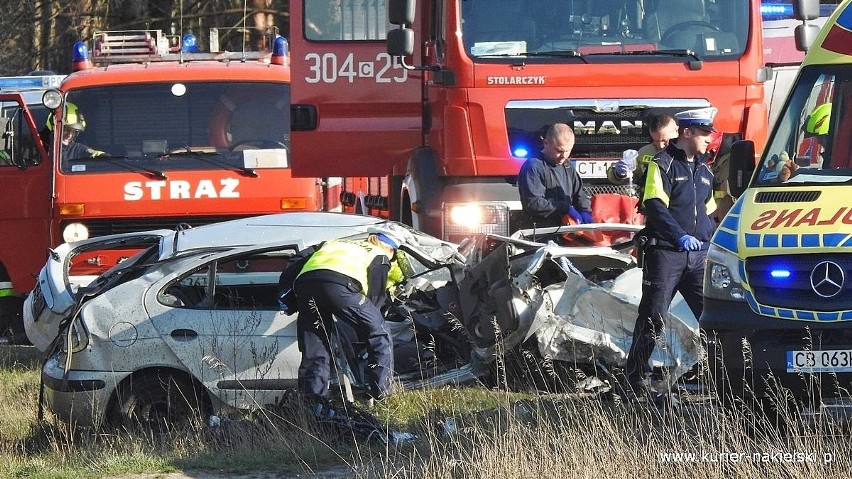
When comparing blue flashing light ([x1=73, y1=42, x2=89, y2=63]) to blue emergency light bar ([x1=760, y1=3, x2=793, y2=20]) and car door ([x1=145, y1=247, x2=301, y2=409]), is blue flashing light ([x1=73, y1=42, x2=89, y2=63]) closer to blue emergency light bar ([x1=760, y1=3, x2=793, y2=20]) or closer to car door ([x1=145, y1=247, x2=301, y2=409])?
car door ([x1=145, y1=247, x2=301, y2=409])

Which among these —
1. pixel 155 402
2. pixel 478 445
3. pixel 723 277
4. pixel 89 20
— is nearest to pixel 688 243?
pixel 723 277

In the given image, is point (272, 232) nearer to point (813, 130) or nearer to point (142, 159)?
point (813, 130)

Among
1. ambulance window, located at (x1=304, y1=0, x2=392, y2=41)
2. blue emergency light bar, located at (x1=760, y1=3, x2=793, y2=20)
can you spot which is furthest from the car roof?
blue emergency light bar, located at (x1=760, y1=3, x2=793, y2=20)

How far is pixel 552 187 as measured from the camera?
950cm

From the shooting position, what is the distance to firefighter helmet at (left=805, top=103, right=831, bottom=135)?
724 cm

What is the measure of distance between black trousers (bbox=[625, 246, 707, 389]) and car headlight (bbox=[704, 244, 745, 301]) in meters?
1.11

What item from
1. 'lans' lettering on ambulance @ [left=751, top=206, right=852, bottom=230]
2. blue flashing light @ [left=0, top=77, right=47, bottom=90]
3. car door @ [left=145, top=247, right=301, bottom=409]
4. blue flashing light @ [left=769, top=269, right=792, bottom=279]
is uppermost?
blue flashing light @ [left=0, top=77, right=47, bottom=90]

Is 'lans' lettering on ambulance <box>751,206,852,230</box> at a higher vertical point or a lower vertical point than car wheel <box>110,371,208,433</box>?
higher

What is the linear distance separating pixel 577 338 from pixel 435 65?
2833 millimetres

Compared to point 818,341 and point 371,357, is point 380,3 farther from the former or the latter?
point 818,341

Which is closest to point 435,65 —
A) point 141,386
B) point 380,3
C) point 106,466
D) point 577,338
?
point 380,3

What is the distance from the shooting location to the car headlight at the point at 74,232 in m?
12.0

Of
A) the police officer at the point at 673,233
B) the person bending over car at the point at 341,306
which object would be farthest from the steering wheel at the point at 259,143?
the police officer at the point at 673,233

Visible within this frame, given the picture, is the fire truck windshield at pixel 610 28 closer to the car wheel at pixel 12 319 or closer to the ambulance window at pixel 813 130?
the ambulance window at pixel 813 130
